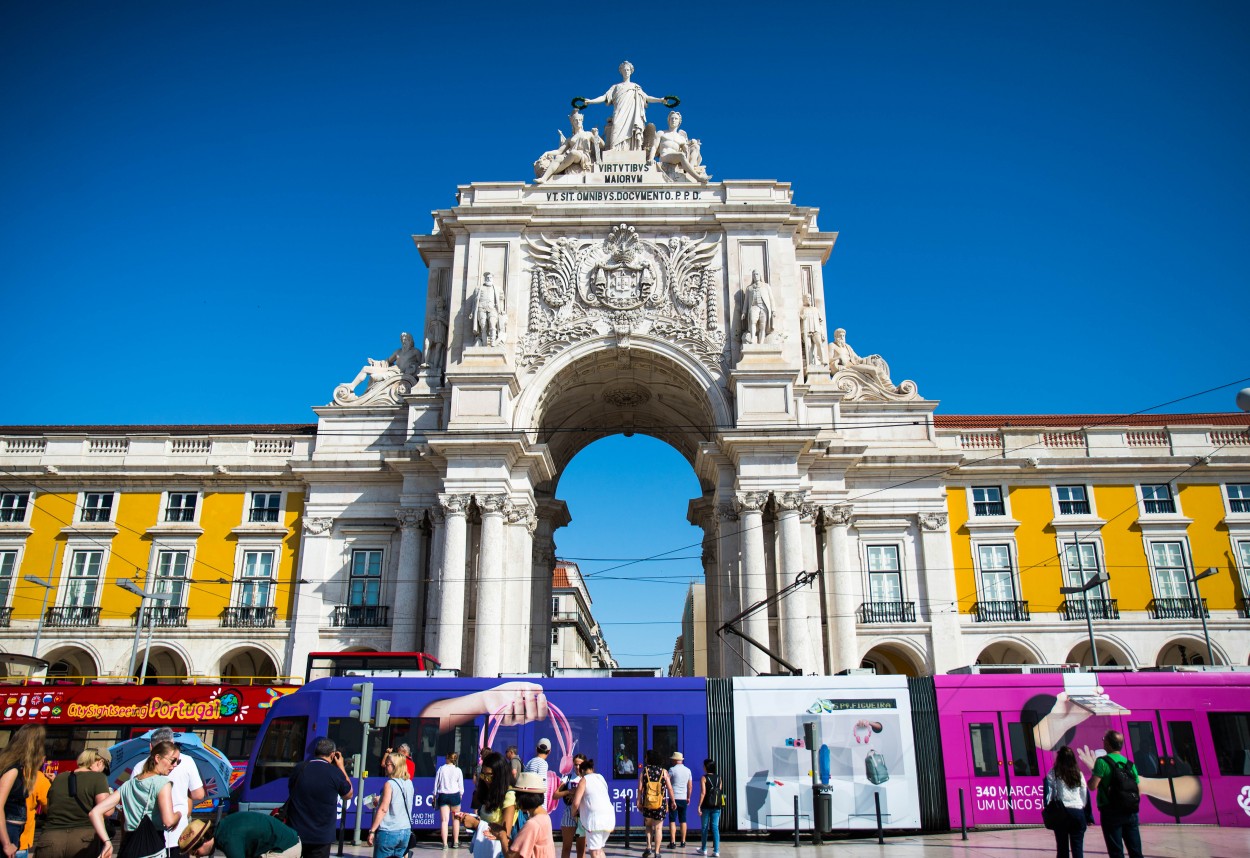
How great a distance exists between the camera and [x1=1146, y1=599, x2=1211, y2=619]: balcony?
3622 cm

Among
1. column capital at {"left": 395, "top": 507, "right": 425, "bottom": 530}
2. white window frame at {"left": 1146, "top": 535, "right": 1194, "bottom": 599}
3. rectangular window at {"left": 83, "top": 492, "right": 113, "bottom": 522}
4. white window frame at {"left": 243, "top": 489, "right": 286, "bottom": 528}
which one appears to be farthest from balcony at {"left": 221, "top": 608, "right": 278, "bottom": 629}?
white window frame at {"left": 1146, "top": 535, "right": 1194, "bottom": 599}

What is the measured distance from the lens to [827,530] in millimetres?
36375

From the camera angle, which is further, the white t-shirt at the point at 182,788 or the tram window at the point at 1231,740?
the tram window at the point at 1231,740

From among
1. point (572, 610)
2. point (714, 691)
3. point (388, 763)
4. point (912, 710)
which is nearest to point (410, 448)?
point (714, 691)

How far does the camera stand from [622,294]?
38156 millimetres

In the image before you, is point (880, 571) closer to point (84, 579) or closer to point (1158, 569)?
point (1158, 569)

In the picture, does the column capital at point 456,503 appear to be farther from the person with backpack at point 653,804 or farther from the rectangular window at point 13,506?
the rectangular window at point 13,506

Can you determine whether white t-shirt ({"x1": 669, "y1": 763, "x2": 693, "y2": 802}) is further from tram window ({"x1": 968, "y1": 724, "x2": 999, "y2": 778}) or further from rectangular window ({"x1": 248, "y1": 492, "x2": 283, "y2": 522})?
rectangular window ({"x1": 248, "y1": 492, "x2": 283, "y2": 522})

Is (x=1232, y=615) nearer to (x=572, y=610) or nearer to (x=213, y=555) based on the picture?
(x=213, y=555)

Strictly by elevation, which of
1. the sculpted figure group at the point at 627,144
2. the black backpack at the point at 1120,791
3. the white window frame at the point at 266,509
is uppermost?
the sculpted figure group at the point at 627,144

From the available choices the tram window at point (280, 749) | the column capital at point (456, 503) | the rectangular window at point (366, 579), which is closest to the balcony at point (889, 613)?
the column capital at point (456, 503)

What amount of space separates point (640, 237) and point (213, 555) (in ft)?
68.2

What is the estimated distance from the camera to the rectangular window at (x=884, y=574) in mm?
36719

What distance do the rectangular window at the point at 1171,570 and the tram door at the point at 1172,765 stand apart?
16212mm
